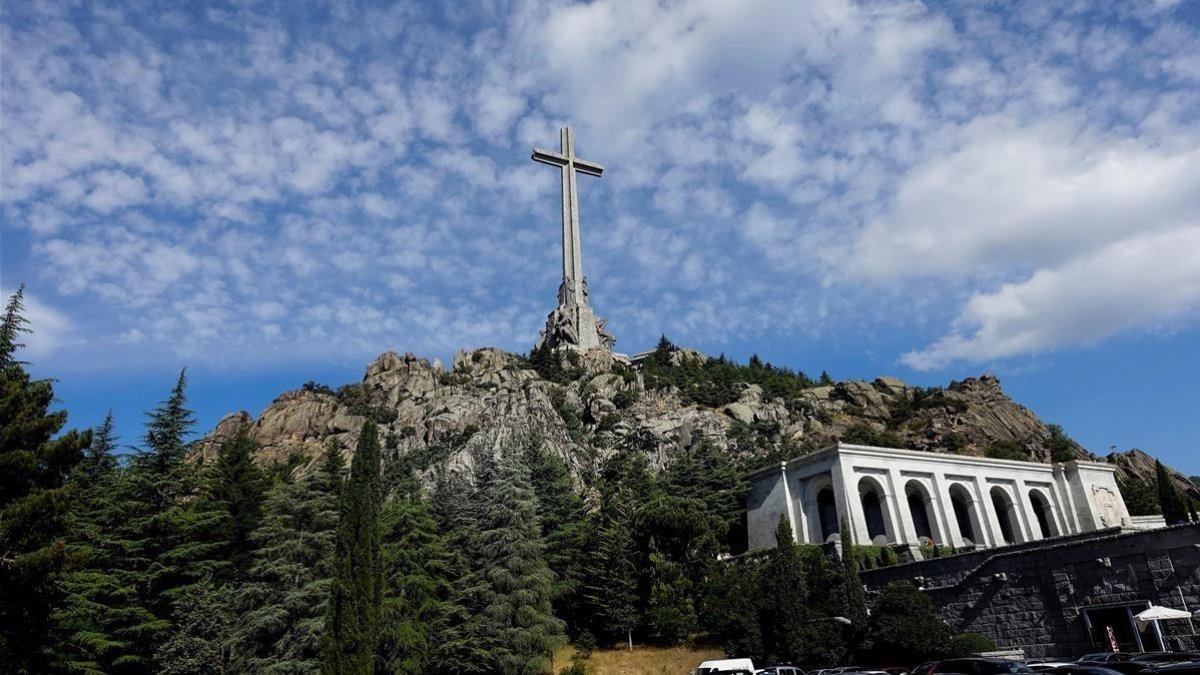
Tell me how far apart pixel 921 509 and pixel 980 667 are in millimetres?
29485

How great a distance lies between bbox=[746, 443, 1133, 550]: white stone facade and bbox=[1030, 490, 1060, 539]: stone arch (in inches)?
2.3

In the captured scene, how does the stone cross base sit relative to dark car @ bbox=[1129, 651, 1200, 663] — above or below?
above

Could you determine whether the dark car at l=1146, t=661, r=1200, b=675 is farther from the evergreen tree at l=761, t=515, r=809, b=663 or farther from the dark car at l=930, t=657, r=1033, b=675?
the evergreen tree at l=761, t=515, r=809, b=663

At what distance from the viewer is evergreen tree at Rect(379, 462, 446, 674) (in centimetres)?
2680

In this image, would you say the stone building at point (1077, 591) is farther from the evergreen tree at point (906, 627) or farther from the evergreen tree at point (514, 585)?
the evergreen tree at point (514, 585)

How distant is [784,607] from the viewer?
2661cm

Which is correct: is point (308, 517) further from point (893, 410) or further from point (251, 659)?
point (893, 410)

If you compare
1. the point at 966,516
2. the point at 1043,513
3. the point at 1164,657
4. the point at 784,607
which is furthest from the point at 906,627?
the point at 1043,513

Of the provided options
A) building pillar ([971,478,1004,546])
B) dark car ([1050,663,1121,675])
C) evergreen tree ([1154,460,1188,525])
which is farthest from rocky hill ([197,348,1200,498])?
dark car ([1050,663,1121,675])

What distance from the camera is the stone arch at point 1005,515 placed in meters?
43.7

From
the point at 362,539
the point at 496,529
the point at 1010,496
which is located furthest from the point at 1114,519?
the point at 362,539

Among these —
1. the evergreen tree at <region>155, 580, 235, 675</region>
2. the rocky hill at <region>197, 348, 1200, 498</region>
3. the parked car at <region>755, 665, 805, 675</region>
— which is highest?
the rocky hill at <region>197, 348, 1200, 498</region>

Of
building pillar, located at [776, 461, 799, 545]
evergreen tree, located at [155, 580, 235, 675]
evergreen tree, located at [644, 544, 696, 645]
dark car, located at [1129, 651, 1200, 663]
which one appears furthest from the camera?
building pillar, located at [776, 461, 799, 545]

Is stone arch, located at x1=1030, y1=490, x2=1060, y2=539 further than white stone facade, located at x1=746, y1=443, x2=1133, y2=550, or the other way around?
stone arch, located at x1=1030, y1=490, x2=1060, y2=539
